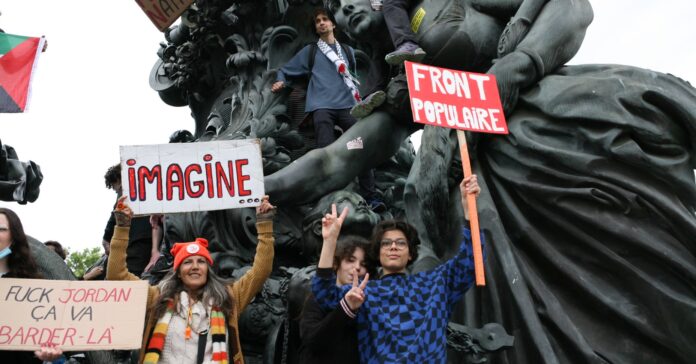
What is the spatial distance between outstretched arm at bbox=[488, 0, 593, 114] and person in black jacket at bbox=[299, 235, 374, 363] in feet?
7.33

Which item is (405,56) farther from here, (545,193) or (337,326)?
(337,326)

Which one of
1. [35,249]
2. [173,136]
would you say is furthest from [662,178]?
[173,136]

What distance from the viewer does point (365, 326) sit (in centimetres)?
538

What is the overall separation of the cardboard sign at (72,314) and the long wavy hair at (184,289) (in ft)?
0.30

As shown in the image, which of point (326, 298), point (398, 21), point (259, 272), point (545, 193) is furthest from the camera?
point (398, 21)

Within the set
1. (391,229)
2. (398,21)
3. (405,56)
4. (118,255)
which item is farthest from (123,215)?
(398,21)

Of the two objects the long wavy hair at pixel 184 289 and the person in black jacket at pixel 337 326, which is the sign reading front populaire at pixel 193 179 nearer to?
the long wavy hair at pixel 184 289

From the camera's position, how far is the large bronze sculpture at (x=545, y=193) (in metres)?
6.93

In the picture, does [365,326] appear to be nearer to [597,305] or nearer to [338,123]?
[597,305]

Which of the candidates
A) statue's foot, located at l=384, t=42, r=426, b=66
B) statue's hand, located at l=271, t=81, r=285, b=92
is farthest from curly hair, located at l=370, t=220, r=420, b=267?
statue's hand, located at l=271, t=81, r=285, b=92

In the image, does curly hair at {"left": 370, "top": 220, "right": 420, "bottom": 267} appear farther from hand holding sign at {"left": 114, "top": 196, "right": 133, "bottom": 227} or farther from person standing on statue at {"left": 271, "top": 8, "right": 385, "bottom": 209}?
person standing on statue at {"left": 271, "top": 8, "right": 385, "bottom": 209}

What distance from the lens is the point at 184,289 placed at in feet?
19.0

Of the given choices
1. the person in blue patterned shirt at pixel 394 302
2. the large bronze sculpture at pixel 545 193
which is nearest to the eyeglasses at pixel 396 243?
the person in blue patterned shirt at pixel 394 302

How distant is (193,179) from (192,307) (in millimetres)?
1230
